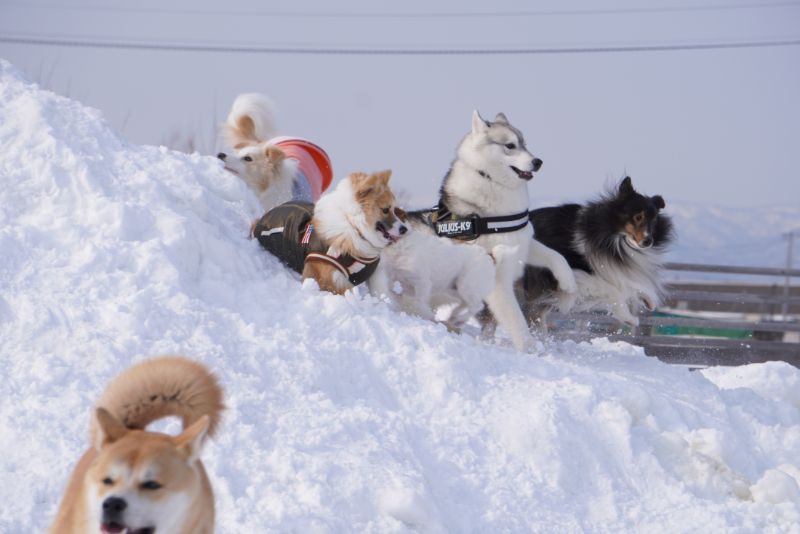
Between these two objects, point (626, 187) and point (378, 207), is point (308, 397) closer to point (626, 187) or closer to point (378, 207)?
point (378, 207)

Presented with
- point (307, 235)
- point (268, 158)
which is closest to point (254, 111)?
point (268, 158)

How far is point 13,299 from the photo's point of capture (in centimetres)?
557

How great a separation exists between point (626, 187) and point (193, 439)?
19.8 feet

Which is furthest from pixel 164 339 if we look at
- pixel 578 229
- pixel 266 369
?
pixel 578 229

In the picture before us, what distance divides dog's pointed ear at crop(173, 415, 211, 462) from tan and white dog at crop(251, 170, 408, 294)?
324 cm

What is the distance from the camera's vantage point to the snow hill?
4746mm

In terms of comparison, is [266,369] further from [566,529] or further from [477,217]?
[477,217]

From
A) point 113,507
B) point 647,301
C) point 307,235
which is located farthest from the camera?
point 647,301

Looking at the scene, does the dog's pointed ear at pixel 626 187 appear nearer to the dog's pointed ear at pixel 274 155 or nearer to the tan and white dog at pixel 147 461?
the dog's pointed ear at pixel 274 155

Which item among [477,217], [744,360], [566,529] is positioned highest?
[477,217]

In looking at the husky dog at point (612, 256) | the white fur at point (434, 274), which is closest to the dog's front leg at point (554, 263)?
the husky dog at point (612, 256)

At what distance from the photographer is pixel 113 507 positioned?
3203 mm

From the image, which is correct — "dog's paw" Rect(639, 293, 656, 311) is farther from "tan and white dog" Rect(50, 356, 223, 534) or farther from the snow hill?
"tan and white dog" Rect(50, 356, 223, 534)

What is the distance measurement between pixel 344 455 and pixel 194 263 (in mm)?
1965
